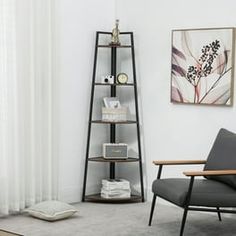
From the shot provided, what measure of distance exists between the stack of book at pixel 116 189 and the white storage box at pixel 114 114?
630 millimetres

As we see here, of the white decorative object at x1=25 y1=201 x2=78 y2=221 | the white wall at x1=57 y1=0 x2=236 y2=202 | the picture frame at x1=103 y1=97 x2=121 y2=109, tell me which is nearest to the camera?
the white decorative object at x1=25 y1=201 x2=78 y2=221

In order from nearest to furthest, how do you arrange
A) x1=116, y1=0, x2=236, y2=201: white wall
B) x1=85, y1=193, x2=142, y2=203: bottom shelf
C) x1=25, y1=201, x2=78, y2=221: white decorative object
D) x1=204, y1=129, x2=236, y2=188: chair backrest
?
1. x1=204, y1=129, x2=236, y2=188: chair backrest
2. x1=25, y1=201, x2=78, y2=221: white decorative object
3. x1=116, y1=0, x2=236, y2=201: white wall
4. x1=85, y1=193, x2=142, y2=203: bottom shelf

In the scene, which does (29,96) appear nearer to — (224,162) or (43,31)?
(43,31)

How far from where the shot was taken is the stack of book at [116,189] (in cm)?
570

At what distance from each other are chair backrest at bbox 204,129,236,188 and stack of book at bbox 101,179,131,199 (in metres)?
1.19

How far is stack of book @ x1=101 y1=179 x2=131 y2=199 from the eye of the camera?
18.7ft

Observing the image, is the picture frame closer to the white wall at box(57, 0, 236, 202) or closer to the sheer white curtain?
the white wall at box(57, 0, 236, 202)

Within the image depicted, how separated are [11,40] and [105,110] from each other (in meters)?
1.25

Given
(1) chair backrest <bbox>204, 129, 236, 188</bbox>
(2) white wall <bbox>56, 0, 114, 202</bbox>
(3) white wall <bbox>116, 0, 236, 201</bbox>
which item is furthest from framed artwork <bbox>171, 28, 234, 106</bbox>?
(2) white wall <bbox>56, 0, 114, 202</bbox>

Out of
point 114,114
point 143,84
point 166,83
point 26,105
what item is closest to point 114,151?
point 114,114

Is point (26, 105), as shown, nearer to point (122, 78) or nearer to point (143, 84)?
point (122, 78)

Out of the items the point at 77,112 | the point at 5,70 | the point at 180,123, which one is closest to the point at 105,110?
the point at 77,112

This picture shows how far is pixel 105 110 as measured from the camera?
5734 millimetres

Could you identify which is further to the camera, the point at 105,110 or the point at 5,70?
the point at 105,110
